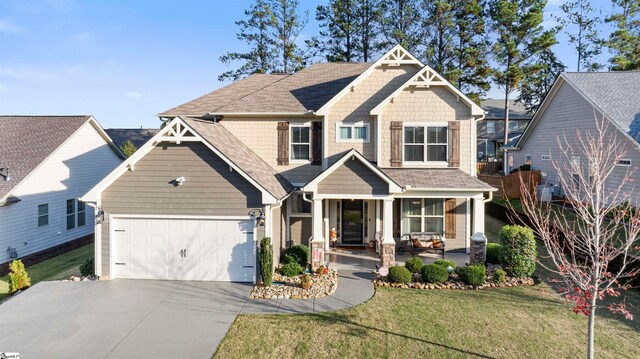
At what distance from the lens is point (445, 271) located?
434 inches

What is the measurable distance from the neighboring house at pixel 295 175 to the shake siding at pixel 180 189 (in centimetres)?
3

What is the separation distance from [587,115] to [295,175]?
54.3 feet

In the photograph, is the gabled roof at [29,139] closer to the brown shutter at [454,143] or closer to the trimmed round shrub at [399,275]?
the trimmed round shrub at [399,275]

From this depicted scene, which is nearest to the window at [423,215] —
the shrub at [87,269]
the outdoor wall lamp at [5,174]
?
the shrub at [87,269]

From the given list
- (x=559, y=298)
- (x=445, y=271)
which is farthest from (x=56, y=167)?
(x=559, y=298)

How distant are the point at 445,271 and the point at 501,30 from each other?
25.8 metres

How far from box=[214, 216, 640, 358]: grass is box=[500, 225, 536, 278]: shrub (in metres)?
1.31

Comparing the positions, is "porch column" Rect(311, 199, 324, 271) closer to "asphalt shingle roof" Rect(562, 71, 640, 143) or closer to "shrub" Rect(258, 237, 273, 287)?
"shrub" Rect(258, 237, 273, 287)

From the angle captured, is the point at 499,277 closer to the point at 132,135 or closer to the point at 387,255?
the point at 387,255

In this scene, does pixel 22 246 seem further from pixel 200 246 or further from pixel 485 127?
pixel 485 127

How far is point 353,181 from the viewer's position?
12.3 metres

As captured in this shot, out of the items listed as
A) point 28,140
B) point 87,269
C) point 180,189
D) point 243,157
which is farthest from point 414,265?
point 28,140

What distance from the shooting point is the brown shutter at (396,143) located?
47.1ft

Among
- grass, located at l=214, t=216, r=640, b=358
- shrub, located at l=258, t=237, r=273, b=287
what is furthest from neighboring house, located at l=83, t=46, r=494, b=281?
grass, located at l=214, t=216, r=640, b=358
